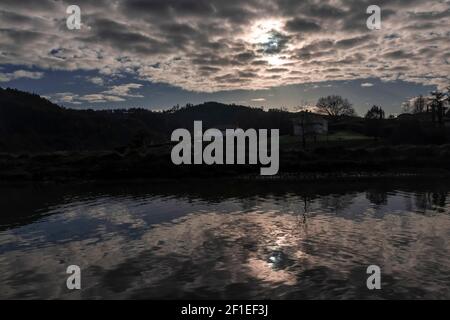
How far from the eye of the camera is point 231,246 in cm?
3061

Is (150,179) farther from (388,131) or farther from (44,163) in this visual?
(388,131)

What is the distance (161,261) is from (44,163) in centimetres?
8892

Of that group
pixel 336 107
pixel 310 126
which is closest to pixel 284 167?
pixel 310 126

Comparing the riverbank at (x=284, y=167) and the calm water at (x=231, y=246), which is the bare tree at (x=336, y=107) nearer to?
the riverbank at (x=284, y=167)

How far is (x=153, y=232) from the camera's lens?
35.4 metres

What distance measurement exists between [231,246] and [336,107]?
177 meters

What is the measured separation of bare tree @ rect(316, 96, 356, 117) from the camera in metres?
197

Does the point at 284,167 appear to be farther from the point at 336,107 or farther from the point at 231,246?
the point at 336,107

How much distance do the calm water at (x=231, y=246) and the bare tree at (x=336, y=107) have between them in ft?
475

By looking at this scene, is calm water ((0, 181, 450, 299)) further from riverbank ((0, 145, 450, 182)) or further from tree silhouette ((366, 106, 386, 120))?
tree silhouette ((366, 106, 386, 120))

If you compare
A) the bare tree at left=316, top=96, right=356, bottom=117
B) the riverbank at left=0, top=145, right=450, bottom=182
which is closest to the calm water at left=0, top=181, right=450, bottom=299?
the riverbank at left=0, top=145, right=450, bottom=182

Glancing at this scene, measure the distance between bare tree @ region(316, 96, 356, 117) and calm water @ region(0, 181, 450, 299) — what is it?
145 m

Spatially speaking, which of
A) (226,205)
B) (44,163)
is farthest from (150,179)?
(226,205)

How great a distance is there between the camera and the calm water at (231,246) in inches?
868
